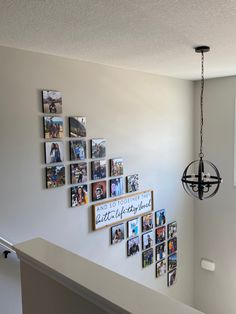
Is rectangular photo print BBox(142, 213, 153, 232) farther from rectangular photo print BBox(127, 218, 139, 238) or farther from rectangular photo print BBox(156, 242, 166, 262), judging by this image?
rectangular photo print BBox(156, 242, 166, 262)

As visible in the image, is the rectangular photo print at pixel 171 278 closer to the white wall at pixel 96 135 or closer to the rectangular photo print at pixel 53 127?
the white wall at pixel 96 135

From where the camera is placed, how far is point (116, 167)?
3537mm

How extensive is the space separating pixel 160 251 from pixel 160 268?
0.24m

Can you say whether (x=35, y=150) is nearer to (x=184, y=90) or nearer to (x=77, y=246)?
(x=77, y=246)

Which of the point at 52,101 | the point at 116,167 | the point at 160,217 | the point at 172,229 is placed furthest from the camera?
the point at 172,229

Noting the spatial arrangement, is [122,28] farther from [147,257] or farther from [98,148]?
[147,257]

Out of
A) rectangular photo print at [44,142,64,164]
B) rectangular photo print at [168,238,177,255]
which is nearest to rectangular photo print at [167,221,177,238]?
rectangular photo print at [168,238,177,255]

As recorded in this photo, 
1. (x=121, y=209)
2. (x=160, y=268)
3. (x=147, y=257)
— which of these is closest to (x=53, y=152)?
(x=121, y=209)

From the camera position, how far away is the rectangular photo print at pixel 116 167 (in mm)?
3486

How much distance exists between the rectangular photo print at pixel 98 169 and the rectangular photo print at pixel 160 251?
154cm

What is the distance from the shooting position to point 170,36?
226 cm

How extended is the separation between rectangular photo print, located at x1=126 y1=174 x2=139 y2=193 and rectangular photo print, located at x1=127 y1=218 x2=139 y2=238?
38 cm

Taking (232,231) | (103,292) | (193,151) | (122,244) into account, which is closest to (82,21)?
(103,292)

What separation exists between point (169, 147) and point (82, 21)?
2698 mm
